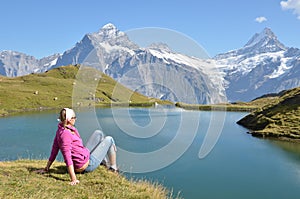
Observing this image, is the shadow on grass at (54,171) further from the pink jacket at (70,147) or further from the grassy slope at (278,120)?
the grassy slope at (278,120)

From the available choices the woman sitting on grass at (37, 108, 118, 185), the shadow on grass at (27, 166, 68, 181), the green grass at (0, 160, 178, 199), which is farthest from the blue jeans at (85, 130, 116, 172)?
the shadow on grass at (27, 166, 68, 181)

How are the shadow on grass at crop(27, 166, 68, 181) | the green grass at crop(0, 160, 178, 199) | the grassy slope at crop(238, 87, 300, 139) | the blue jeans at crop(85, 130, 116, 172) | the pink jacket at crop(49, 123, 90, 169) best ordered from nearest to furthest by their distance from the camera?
the green grass at crop(0, 160, 178, 199) < the pink jacket at crop(49, 123, 90, 169) < the shadow on grass at crop(27, 166, 68, 181) < the blue jeans at crop(85, 130, 116, 172) < the grassy slope at crop(238, 87, 300, 139)

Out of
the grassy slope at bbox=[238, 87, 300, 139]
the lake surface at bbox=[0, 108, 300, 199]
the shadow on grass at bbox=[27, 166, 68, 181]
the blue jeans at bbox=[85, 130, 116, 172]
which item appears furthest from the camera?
the grassy slope at bbox=[238, 87, 300, 139]

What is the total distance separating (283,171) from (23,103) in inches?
5570

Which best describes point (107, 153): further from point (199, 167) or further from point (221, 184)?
point (199, 167)

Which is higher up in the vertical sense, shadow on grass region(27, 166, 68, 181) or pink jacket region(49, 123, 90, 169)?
pink jacket region(49, 123, 90, 169)

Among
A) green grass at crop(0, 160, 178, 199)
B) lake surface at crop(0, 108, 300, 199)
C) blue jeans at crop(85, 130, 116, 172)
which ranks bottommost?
lake surface at crop(0, 108, 300, 199)

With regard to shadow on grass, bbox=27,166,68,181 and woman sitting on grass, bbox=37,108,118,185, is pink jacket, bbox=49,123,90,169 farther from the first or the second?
shadow on grass, bbox=27,166,68,181

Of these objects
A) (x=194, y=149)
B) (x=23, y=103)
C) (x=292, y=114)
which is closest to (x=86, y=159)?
(x=194, y=149)

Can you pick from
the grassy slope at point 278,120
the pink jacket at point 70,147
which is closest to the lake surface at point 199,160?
the pink jacket at point 70,147

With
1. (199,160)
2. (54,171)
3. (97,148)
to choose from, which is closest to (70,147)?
(97,148)

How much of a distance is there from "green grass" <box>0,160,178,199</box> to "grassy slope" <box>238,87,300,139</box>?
5281cm

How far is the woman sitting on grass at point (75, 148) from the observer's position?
934 centimetres

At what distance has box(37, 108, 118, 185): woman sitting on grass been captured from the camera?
934cm
